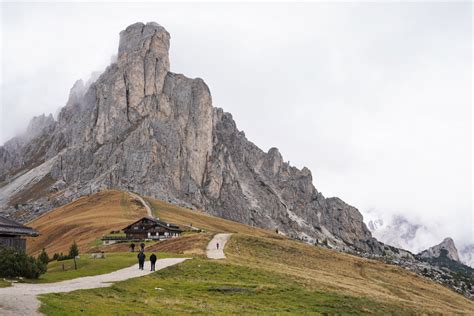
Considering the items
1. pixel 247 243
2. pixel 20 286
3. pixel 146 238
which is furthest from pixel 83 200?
pixel 20 286

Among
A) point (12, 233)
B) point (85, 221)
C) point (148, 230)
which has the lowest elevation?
point (12, 233)

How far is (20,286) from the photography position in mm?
30688

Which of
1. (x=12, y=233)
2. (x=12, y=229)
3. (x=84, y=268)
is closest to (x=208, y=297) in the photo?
(x=84, y=268)

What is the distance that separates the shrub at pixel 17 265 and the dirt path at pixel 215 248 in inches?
943

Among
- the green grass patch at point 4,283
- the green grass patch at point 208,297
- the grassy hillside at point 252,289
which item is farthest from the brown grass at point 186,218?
the green grass patch at point 4,283

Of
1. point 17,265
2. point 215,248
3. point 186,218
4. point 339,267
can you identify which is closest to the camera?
point 17,265

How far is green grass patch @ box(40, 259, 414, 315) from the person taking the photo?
2556cm

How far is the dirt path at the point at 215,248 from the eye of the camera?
192ft

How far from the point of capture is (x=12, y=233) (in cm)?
4841

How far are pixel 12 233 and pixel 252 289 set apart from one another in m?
25.2

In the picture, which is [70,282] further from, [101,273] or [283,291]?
[283,291]

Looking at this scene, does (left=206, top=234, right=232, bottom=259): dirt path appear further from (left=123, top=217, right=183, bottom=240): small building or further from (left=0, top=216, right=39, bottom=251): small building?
(left=0, top=216, right=39, bottom=251): small building

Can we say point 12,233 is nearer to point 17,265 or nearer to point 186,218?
point 17,265

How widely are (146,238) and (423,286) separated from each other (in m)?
44.9
